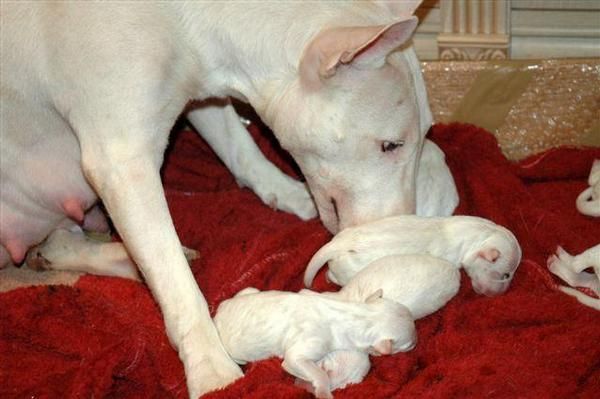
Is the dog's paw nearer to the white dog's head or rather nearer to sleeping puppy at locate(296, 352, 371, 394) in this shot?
sleeping puppy at locate(296, 352, 371, 394)

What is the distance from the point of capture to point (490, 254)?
7.30 ft

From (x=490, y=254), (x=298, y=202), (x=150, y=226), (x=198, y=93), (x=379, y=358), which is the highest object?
(x=198, y=93)

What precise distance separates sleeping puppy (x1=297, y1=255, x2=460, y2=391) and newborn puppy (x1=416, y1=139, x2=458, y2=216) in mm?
356

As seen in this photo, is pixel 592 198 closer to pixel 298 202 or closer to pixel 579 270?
pixel 579 270

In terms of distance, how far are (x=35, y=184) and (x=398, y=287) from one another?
1015 mm

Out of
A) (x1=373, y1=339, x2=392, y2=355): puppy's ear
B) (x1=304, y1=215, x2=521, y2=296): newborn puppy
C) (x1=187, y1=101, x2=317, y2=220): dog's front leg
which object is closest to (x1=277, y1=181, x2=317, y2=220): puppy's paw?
(x1=187, y1=101, x2=317, y2=220): dog's front leg

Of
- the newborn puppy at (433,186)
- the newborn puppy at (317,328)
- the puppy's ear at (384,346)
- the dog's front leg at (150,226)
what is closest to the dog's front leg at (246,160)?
the newborn puppy at (433,186)

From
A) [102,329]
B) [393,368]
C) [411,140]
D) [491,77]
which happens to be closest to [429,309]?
[393,368]

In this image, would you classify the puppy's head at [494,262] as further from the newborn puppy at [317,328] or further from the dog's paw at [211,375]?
the dog's paw at [211,375]

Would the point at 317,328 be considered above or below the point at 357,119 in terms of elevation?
below

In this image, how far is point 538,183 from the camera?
2.95m

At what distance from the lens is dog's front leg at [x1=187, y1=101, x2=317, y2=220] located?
2881mm

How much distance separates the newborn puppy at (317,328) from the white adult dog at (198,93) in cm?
12

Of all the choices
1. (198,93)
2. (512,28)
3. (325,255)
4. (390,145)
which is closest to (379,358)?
(325,255)
